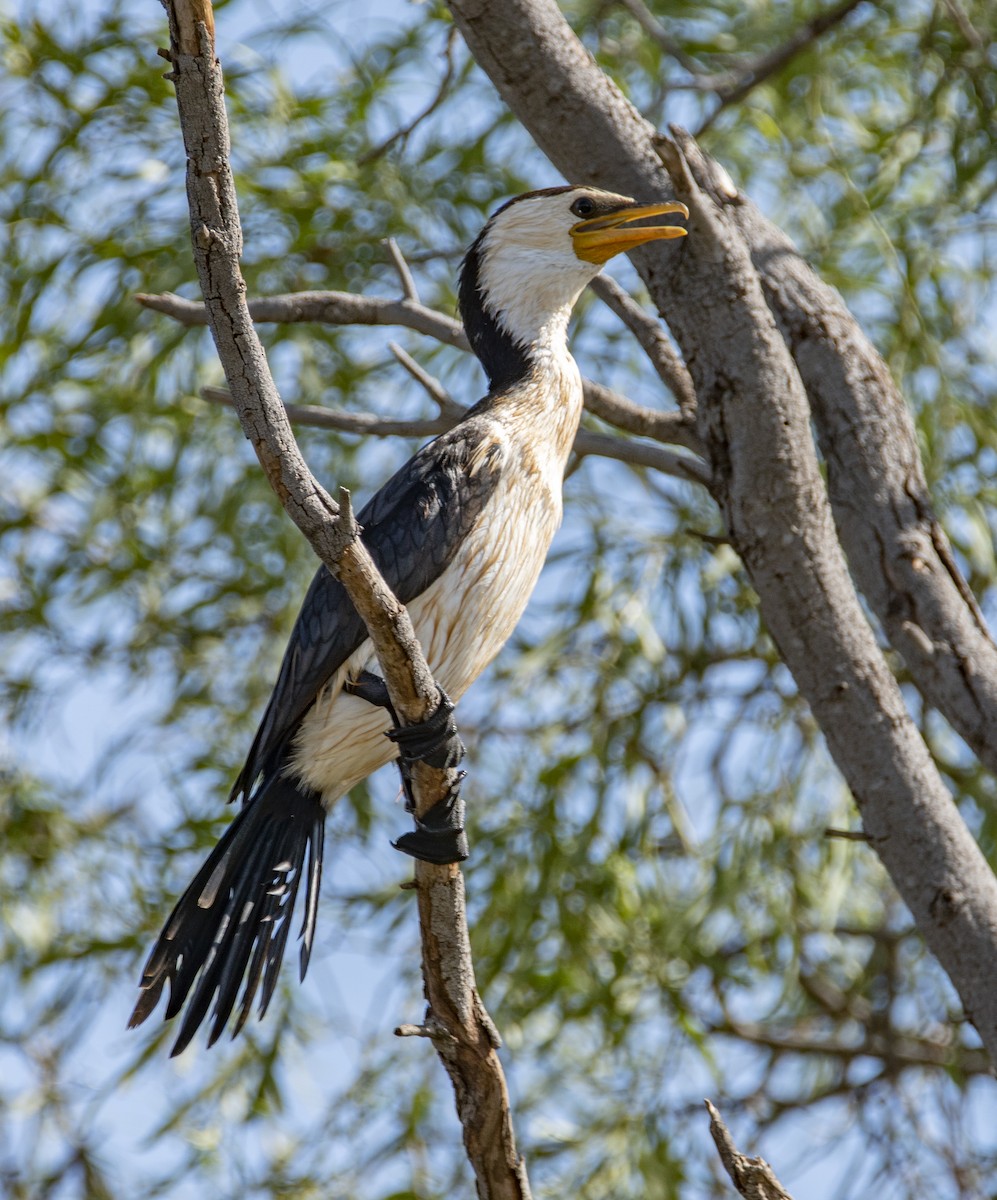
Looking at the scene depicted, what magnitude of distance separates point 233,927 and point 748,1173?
0.87 metres

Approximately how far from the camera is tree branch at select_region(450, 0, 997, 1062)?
8.29 ft

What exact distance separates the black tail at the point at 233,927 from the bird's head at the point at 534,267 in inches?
35.8

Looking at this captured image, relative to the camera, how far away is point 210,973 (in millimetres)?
2369

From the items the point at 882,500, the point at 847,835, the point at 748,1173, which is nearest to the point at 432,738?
the point at 748,1173

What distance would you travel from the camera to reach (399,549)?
2404 millimetres

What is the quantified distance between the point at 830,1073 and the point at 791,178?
7.45 feet

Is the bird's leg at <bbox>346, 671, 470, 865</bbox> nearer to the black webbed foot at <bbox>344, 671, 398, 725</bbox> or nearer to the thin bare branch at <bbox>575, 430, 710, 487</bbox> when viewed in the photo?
the black webbed foot at <bbox>344, 671, 398, 725</bbox>

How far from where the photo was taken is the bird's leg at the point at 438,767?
2.06m

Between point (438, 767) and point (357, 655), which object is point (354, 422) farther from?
point (438, 767)

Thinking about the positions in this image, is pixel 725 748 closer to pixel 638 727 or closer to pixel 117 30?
pixel 638 727

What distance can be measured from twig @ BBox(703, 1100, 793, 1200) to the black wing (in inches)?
34.7

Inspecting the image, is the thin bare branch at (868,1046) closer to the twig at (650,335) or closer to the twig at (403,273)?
the twig at (650,335)

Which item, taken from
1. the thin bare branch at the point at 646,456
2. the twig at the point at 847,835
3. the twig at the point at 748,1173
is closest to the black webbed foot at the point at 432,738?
the twig at the point at 748,1173

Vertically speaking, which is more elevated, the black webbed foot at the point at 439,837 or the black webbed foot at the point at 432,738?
the black webbed foot at the point at 432,738
